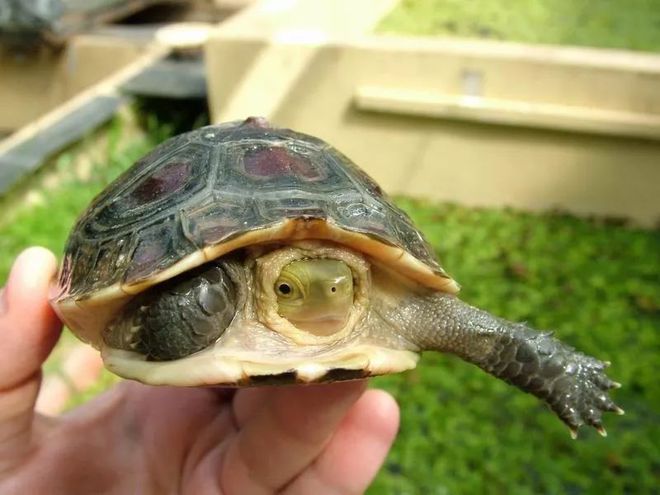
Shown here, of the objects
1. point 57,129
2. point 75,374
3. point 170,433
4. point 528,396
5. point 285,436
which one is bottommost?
point 528,396

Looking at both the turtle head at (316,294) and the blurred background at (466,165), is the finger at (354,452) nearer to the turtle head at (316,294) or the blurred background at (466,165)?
the turtle head at (316,294)

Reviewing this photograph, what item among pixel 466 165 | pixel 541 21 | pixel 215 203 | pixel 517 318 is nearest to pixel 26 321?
pixel 215 203

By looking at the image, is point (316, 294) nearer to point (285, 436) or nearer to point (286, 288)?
point (286, 288)

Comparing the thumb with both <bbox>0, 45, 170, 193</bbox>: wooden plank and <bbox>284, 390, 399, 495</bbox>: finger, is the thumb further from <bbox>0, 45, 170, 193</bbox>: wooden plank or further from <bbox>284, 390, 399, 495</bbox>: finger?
<bbox>0, 45, 170, 193</bbox>: wooden plank

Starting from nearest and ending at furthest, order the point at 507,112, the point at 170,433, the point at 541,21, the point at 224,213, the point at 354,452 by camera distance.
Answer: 1. the point at 224,213
2. the point at 354,452
3. the point at 170,433
4. the point at 507,112
5. the point at 541,21

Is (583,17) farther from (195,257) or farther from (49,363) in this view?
(195,257)

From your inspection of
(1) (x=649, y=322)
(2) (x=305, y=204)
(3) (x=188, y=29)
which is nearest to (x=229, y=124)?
(2) (x=305, y=204)

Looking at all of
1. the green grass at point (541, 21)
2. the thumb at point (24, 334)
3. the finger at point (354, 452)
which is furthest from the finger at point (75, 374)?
the green grass at point (541, 21)
